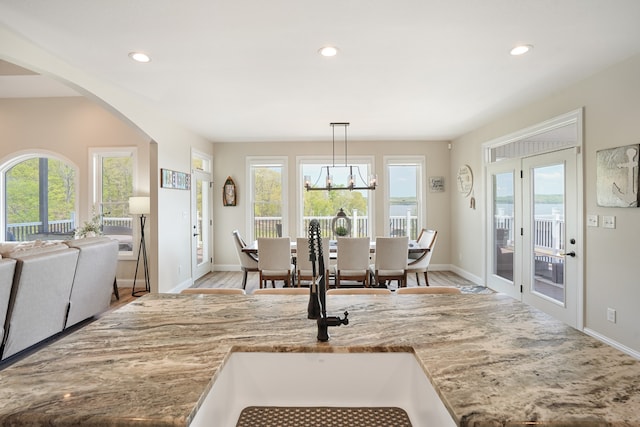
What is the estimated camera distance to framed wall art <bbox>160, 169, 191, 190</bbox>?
185 inches

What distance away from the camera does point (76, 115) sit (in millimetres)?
5586

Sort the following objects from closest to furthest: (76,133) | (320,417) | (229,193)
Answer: (320,417) → (76,133) → (229,193)

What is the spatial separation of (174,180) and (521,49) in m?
4.36

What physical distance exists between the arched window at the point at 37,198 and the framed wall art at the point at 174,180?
1853 millimetres

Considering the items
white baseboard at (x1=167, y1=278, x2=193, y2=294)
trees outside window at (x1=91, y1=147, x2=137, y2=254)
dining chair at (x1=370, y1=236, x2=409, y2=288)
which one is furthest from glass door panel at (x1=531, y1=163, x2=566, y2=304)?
trees outside window at (x1=91, y1=147, x2=137, y2=254)

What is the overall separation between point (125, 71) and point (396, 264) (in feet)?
12.2

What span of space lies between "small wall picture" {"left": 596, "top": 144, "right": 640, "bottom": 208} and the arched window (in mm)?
6922

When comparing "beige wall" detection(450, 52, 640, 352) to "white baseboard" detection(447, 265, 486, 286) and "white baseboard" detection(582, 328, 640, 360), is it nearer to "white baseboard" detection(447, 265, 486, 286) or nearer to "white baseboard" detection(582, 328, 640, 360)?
"white baseboard" detection(582, 328, 640, 360)

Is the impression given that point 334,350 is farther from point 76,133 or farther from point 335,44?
point 76,133

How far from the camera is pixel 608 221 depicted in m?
3.21

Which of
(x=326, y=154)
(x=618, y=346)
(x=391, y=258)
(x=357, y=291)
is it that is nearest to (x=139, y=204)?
(x=326, y=154)

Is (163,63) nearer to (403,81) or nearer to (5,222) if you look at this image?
(403,81)

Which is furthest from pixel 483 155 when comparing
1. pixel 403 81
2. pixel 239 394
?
pixel 239 394

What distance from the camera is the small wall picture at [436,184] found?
271 inches
